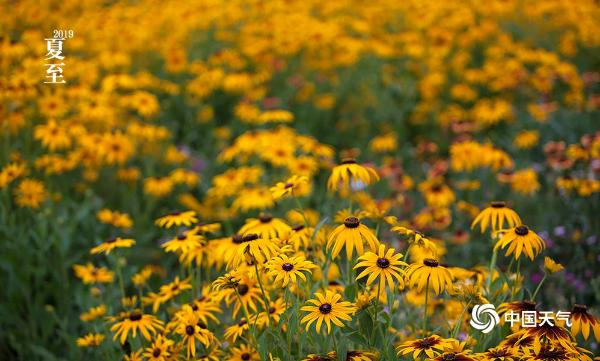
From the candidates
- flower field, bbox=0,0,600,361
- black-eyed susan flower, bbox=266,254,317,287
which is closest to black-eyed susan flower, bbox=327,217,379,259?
flower field, bbox=0,0,600,361

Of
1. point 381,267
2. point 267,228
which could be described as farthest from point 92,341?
point 381,267

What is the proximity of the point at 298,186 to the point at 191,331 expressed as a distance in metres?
1.12

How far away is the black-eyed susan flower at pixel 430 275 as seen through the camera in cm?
203

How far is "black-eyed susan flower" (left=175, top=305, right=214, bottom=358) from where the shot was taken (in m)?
2.20

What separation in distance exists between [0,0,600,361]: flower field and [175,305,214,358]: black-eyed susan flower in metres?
0.01

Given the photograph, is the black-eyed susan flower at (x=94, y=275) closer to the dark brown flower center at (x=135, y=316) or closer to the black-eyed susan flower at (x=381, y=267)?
the dark brown flower center at (x=135, y=316)

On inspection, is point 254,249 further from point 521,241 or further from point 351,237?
point 521,241

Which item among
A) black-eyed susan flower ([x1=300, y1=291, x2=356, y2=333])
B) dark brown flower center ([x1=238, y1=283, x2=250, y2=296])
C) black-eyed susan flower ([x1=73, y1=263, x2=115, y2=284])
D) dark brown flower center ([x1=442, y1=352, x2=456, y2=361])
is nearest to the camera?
dark brown flower center ([x1=442, y1=352, x2=456, y2=361])

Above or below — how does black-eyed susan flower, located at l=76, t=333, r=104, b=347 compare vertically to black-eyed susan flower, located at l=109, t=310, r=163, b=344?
below

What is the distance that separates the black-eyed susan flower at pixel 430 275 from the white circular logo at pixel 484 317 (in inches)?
9.0

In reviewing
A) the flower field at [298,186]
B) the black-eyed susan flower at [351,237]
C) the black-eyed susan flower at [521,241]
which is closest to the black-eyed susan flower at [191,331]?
the flower field at [298,186]

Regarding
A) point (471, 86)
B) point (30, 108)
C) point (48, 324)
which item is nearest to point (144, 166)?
point (30, 108)

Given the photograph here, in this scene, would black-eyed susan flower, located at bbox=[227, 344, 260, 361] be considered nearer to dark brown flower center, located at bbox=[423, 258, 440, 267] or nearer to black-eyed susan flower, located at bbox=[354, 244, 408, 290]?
black-eyed susan flower, located at bbox=[354, 244, 408, 290]

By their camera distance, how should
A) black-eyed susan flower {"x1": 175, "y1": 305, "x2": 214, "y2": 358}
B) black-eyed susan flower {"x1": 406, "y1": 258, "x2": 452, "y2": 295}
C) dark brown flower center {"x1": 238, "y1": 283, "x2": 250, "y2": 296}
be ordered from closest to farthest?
1. black-eyed susan flower {"x1": 406, "y1": 258, "x2": 452, "y2": 295}
2. black-eyed susan flower {"x1": 175, "y1": 305, "x2": 214, "y2": 358}
3. dark brown flower center {"x1": 238, "y1": 283, "x2": 250, "y2": 296}
